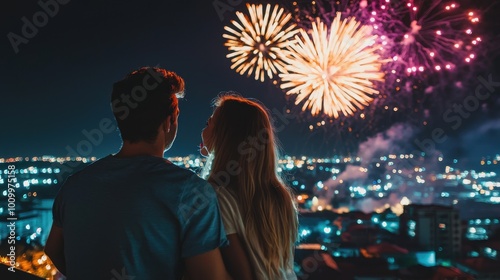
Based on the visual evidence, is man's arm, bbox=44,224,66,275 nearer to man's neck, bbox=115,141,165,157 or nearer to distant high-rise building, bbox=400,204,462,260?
man's neck, bbox=115,141,165,157

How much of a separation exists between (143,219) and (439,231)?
17337 mm

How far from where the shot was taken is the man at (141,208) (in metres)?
0.94

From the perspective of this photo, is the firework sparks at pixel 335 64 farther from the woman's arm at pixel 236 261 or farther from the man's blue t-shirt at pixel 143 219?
the man's blue t-shirt at pixel 143 219

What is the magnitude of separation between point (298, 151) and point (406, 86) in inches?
496

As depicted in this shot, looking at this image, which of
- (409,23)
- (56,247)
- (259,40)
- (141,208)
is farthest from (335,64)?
(141,208)

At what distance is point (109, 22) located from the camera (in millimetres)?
8867

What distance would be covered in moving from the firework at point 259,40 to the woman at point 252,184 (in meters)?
5.31

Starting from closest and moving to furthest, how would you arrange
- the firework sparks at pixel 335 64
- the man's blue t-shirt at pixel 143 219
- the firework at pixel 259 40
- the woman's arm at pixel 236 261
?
1. the man's blue t-shirt at pixel 143 219
2. the woman's arm at pixel 236 261
3. the firework at pixel 259 40
4. the firework sparks at pixel 335 64

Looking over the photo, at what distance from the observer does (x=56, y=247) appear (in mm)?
1191

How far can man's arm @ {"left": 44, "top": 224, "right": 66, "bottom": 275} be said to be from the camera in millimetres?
1164

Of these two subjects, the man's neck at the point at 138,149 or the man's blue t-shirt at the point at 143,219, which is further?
the man's neck at the point at 138,149

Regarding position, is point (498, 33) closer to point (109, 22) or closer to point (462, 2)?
point (462, 2)

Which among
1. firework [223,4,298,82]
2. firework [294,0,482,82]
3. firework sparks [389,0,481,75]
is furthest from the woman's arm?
firework sparks [389,0,481,75]

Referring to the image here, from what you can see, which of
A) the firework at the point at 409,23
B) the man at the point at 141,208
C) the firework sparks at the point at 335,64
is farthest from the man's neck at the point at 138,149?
the firework at the point at 409,23
